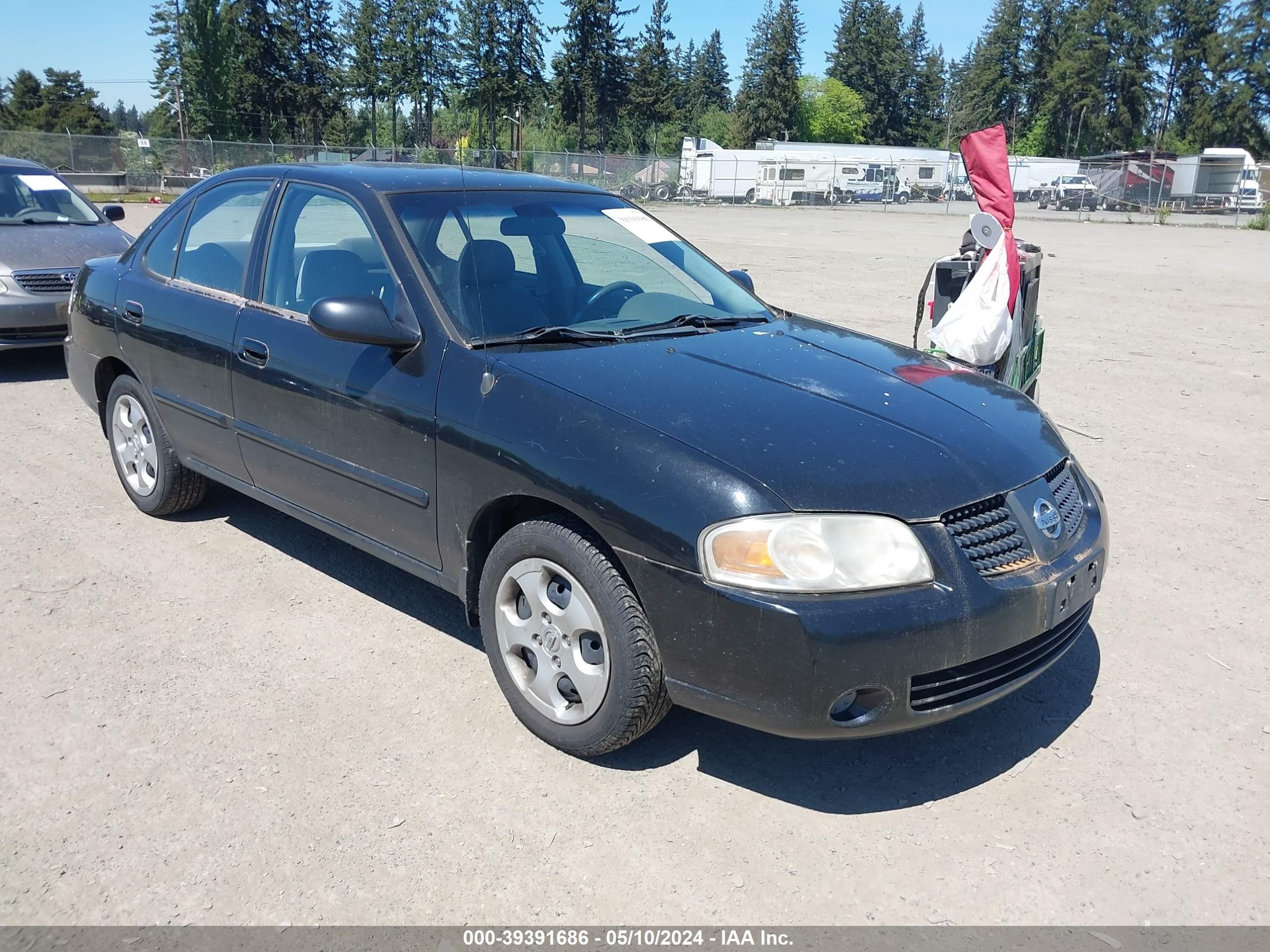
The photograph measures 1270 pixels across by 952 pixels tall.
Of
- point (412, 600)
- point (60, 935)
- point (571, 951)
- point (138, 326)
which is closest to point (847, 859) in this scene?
point (571, 951)

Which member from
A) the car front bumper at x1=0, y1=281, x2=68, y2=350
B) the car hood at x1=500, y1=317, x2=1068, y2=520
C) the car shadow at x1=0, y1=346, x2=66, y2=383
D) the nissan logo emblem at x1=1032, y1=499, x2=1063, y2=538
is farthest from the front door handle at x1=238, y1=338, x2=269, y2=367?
the car shadow at x1=0, y1=346, x2=66, y2=383

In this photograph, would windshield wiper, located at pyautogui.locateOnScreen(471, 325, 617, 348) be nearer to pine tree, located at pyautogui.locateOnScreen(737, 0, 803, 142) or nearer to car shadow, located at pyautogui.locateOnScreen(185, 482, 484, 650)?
car shadow, located at pyautogui.locateOnScreen(185, 482, 484, 650)

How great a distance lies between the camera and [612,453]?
Answer: 2.91 meters

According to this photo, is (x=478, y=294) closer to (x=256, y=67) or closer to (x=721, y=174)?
(x=721, y=174)

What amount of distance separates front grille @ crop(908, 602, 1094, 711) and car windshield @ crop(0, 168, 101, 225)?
8.71 m

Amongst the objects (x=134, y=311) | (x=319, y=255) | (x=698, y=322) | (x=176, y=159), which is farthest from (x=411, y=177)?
(x=176, y=159)

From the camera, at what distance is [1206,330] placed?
11648mm

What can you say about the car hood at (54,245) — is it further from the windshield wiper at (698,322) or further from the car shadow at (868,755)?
the car shadow at (868,755)

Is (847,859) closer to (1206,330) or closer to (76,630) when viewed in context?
(76,630)

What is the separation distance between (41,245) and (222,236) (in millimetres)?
4771

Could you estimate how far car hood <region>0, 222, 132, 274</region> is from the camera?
315 inches

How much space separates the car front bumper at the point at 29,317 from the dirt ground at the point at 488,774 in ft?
10.8

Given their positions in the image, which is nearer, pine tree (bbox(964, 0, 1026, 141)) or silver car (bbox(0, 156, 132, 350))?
silver car (bbox(0, 156, 132, 350))

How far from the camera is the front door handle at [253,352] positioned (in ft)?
13.2
